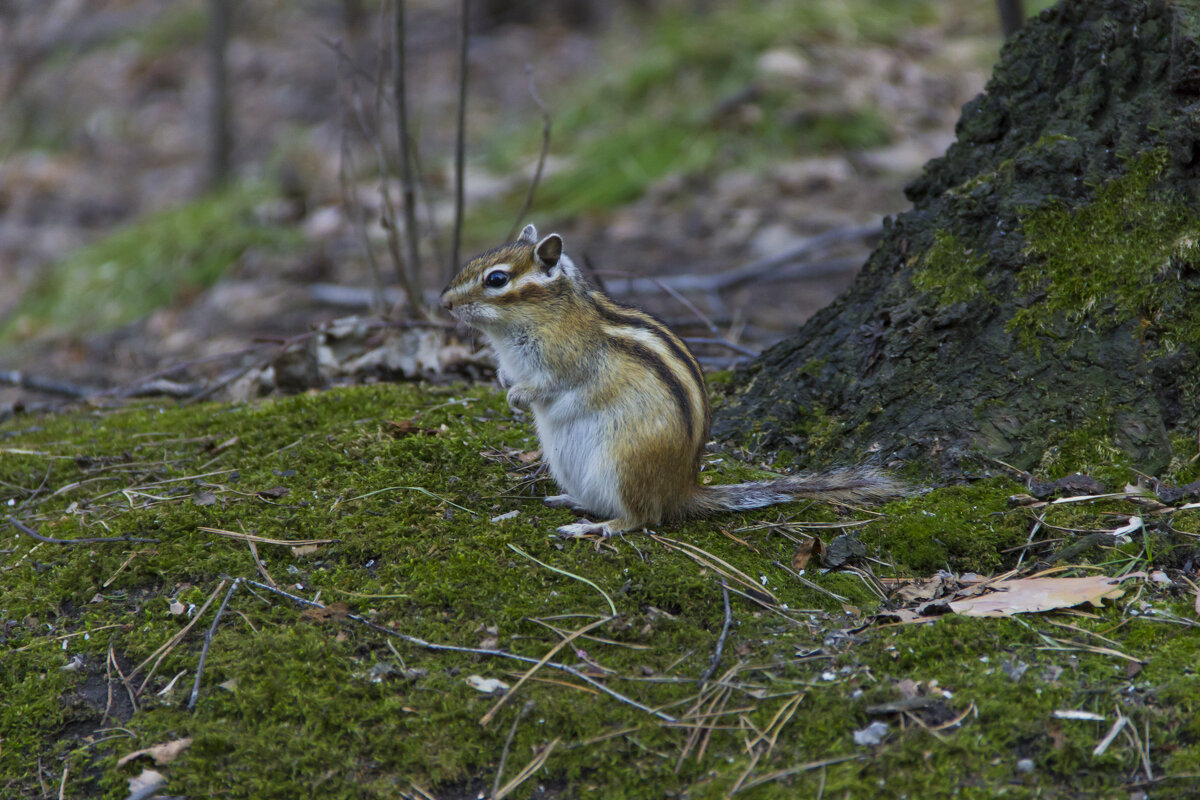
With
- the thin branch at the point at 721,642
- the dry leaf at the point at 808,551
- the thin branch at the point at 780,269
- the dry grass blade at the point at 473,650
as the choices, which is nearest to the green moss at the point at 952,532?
the dry leaf at the point at 808,551

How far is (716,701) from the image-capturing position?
2500mm

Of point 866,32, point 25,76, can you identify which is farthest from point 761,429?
point 25,76

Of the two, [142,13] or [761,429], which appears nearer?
[761,429]

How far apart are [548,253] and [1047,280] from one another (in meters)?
1.69

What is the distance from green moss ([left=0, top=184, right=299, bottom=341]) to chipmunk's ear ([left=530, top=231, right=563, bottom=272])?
601 centimetres

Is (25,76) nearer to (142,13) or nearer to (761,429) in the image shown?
(142,13)

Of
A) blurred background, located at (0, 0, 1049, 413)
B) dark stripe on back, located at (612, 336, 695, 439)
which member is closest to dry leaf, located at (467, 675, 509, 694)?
dark stripe on back, located at (612, 336, 695, 439)

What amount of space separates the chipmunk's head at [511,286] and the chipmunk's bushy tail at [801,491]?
86 cm

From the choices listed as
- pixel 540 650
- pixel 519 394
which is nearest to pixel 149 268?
pixel 519 394

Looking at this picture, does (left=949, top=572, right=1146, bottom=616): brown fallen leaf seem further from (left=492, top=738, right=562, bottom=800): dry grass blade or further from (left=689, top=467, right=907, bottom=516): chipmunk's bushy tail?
(left=492, top=738, right=562, bottom=800): dry grass blade

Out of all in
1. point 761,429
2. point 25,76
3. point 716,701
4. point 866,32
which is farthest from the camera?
point 25,76

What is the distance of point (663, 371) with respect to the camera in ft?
10.8

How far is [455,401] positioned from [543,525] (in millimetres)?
1188

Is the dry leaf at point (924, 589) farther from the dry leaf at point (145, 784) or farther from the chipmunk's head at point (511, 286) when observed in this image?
the dry leaf at point (145, 784)
